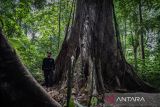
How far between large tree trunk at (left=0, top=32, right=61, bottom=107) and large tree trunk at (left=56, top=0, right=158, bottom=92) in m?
Answer: 8.22

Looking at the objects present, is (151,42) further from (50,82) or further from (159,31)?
(50,82)

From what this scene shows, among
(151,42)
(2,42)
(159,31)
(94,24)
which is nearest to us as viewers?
(2,42)

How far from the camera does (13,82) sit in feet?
7.33

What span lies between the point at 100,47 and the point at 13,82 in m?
9.16

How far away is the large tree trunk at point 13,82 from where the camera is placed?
223 centimetres

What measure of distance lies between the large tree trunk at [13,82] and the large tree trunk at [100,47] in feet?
27.0

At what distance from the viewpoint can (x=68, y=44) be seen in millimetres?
11906

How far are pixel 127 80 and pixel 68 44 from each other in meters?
2.41

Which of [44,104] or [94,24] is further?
[94,24]

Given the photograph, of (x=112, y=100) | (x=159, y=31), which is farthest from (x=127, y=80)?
(x=112, y=100)

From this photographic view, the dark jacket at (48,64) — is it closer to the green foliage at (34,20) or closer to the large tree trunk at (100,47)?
the large tree trunk at (100,47)

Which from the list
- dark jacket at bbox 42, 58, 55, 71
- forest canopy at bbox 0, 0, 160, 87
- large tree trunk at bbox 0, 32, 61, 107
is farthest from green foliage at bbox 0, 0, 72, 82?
large tree trunk at bbox 0, 32, 61, 107

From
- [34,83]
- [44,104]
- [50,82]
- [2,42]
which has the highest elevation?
[2,42]

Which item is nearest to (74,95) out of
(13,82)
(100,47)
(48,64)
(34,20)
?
(100,47)
